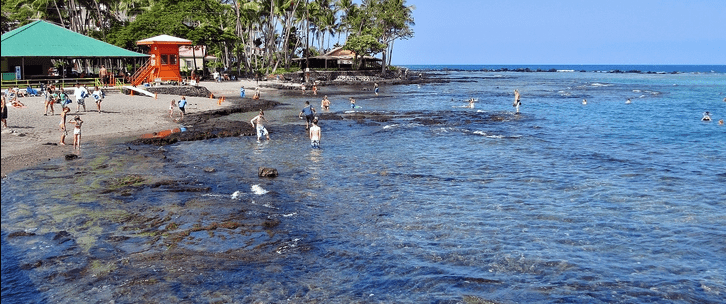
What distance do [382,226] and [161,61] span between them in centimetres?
3952

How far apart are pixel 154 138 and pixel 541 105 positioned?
126 ft

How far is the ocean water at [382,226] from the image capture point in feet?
34.9

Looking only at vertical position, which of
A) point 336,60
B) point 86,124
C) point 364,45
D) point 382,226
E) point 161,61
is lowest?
point 382,226

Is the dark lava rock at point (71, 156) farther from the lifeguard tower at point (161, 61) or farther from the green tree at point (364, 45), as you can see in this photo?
the green tree at point (364, 45)

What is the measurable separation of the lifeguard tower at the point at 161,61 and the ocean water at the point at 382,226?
2363 centimetres

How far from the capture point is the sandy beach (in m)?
21.9

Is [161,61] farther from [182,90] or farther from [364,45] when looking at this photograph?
[364,45]

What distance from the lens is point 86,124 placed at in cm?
2972

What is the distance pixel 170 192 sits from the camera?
1705 centimetres

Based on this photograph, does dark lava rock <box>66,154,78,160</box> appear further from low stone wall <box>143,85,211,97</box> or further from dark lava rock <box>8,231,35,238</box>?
low stone wall <box>143,85,211,97</box>

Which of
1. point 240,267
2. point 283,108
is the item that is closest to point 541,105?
point 283,108

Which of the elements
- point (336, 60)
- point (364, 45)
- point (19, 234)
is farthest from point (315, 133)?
point (336, 60)

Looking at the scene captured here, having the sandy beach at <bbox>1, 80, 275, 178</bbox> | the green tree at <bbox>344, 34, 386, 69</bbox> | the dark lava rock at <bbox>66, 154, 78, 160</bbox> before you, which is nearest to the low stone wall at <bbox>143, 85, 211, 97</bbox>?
the sandy beach at <bbox>1, 80, 275, 178</bbox>

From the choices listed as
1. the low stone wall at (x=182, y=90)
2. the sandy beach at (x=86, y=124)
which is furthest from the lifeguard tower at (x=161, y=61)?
the sandy beach at (x=86, y=124)
